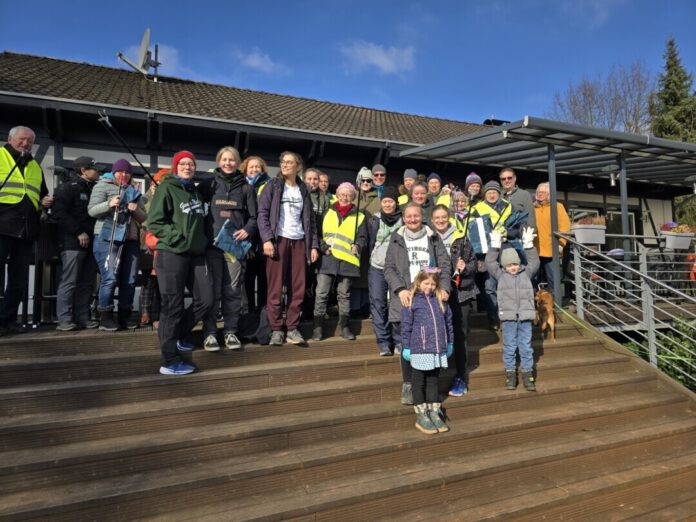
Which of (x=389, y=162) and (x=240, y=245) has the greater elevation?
(x=389, y=162)

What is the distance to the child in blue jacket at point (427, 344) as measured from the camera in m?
3.54

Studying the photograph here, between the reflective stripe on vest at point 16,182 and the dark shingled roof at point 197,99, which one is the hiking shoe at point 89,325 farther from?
the dark shingled roof at point 197,99

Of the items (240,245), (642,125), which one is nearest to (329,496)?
(240,245)

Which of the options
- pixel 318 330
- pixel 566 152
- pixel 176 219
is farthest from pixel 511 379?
pixel 566 152

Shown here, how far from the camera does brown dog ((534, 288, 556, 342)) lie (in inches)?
200

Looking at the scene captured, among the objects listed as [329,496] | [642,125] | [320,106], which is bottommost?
[329,496]

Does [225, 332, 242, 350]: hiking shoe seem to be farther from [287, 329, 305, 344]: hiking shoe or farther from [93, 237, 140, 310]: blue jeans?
[93, 237, 140, 310]: blue jeans

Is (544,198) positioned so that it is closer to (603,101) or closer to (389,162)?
(389,162)

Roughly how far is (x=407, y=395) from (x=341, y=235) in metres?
1.71

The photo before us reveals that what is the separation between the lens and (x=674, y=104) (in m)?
23.8

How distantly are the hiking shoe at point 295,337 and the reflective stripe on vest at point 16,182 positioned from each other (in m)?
2.71

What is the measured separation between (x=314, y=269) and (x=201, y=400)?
193 centimetres

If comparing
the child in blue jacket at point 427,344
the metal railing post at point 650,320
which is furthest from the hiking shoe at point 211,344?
the metal railing post at point 650,320

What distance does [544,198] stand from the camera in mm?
6680
